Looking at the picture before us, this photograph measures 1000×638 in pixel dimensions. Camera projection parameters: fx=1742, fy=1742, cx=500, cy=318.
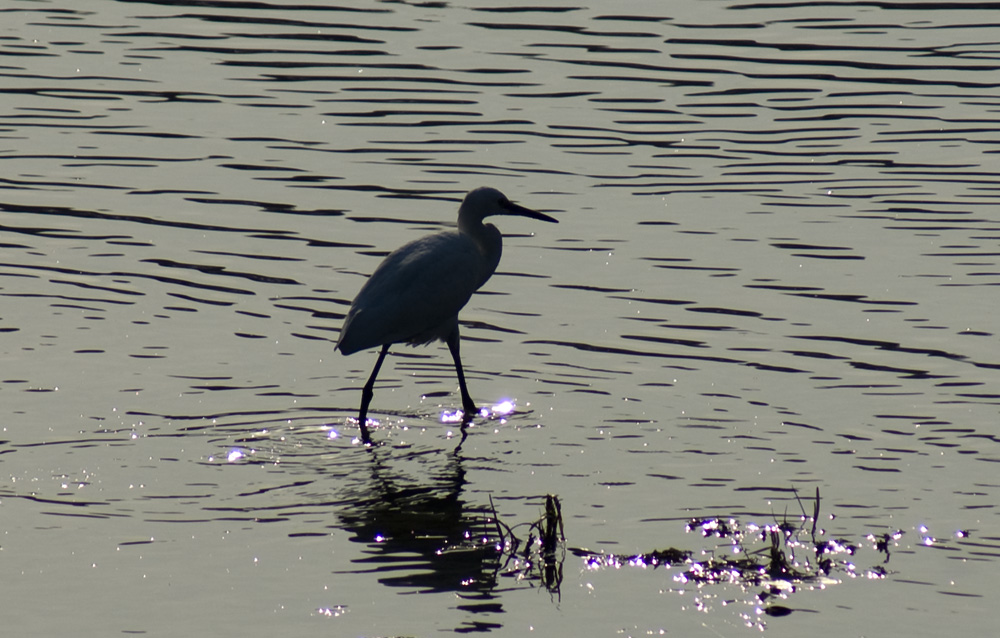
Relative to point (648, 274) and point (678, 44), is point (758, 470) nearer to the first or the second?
point (648, 274)

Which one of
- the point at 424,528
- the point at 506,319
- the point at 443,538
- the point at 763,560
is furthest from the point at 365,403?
the point at 763,560

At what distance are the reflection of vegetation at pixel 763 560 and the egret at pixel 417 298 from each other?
2371mm

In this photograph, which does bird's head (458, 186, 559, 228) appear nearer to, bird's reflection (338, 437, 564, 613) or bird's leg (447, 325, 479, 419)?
bird's leg (447, 325, 479, 419)

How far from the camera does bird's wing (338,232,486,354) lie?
31.9 ft

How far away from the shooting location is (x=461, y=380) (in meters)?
9.99

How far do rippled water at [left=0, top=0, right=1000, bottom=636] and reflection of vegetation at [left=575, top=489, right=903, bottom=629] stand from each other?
2.2 inches

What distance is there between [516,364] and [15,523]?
12.6ft

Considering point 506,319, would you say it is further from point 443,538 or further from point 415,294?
point 443,538

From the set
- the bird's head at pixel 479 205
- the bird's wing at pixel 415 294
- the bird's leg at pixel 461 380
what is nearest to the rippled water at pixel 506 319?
A: the bird's leg at pixel 461 380

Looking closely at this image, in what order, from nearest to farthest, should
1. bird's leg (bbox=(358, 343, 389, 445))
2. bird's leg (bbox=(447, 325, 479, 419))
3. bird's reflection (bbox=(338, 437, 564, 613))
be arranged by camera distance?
bird's reflection (bbox=(338, 437, 564, 613))
bird's leg (bbox=(358, 343, 389, 445))
bird's leg (bbox=(447, 325, 479, 419))

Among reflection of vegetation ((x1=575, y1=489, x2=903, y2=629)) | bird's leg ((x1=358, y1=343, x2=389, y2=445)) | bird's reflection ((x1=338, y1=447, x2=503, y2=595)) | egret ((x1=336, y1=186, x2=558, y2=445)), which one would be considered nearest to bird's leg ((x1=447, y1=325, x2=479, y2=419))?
egret ((x1=336, y1=186, x2=558, y2=445))

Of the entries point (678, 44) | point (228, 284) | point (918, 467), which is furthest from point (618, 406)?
point (678, 44)

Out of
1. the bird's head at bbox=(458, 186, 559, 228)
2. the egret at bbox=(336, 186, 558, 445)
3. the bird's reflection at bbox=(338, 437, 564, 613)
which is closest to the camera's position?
the bird's reflection at bbox=(338, 437, 564, 613)

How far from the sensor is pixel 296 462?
344 inches
